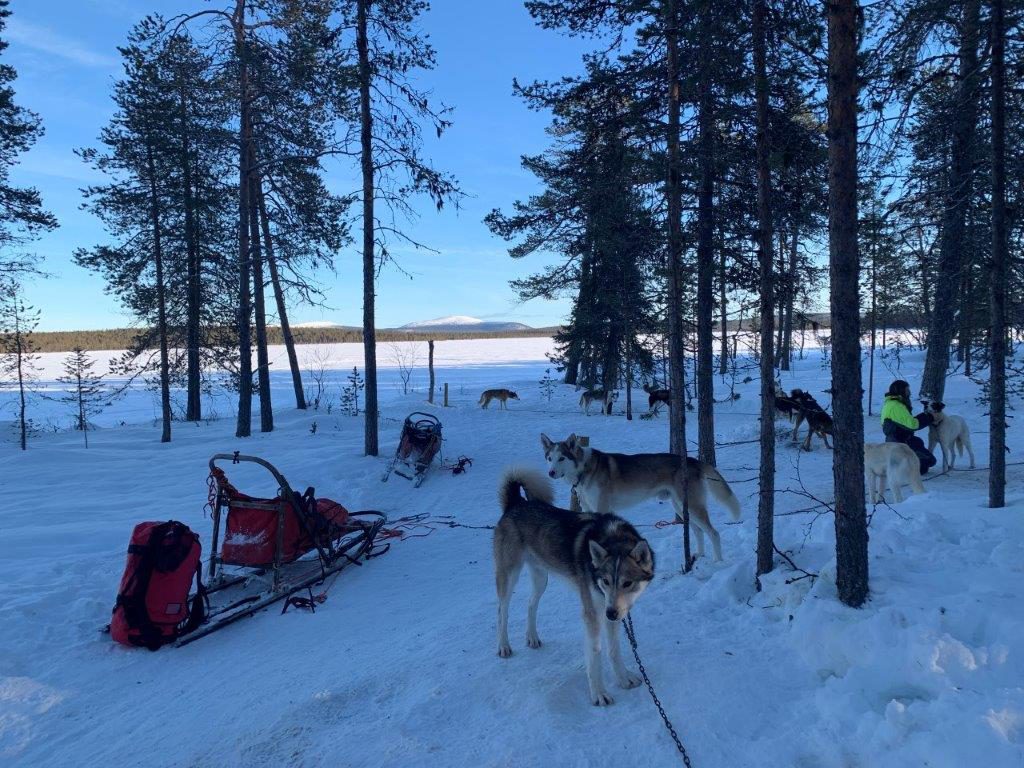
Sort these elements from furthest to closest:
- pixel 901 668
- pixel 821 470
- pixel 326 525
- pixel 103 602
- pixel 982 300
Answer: pixel 821 470
pixel 982 300
pixel 326 525
pixel 103 602
pixel 901 668

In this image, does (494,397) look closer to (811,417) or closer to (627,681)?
(811,417)

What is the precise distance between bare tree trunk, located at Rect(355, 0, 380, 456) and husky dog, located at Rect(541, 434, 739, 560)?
620 centimetres

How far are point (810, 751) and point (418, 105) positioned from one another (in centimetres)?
1226

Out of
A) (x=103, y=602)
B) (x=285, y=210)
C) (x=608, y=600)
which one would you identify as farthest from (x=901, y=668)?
(x=285, y=210)

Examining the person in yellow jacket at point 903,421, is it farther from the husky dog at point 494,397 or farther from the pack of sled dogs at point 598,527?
the husky dog at point 494,397

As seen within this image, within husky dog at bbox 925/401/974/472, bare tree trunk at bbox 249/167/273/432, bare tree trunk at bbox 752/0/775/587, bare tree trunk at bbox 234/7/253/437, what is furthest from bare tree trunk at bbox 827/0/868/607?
bare tree trunk at bbox 249/167/273/432

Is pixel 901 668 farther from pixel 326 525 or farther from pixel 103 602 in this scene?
pixel 103 602

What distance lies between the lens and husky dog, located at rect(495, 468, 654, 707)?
3.71 metres

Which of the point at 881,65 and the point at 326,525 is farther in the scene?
the point at 326,525

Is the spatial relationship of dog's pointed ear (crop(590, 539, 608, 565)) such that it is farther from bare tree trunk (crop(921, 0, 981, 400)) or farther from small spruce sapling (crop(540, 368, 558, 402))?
small spruce sapling (crop(540, 368, 558, 402))

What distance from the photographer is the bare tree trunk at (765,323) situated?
5.14 meters

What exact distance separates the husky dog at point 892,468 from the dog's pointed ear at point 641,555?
5746 millimetres

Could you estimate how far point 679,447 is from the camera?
9344mm

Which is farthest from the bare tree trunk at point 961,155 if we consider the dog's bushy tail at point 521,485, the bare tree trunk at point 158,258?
the bare tree trunk at point 158,258
